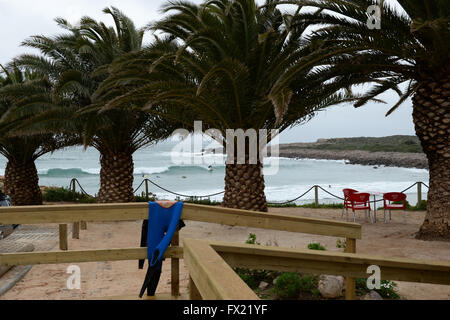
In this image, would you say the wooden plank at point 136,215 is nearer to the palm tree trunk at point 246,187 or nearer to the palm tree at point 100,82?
the palm tree trunk at point 246,187

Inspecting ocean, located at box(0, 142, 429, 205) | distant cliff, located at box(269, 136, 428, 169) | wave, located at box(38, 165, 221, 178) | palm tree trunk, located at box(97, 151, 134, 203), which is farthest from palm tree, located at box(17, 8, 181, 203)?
distant cliff, located at box(269, 136, 428, 169)

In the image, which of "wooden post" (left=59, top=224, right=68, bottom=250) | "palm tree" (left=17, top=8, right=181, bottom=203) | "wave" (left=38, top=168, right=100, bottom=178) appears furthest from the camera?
"wave" (left=38, top=168, right=100, bottom=178)

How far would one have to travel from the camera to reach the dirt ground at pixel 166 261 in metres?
5.04

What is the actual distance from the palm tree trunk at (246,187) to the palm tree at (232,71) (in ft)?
0.18

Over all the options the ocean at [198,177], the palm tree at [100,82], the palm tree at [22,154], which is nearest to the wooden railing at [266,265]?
the palm tree at [100,82]

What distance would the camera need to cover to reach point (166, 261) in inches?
263

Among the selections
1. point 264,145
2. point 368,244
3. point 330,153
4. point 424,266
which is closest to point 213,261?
point 424,266

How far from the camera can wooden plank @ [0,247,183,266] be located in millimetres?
3210

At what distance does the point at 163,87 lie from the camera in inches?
338

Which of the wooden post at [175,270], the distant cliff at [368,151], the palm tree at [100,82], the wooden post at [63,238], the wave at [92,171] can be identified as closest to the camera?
the wooden post at [175,270]

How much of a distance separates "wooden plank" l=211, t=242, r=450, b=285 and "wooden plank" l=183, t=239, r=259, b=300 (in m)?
0.12

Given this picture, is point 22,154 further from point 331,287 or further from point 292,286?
point 331,287

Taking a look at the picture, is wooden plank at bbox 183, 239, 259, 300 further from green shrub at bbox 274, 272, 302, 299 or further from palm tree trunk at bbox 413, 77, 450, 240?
palm tree trunk at bbox 413, 77, 450, 240
